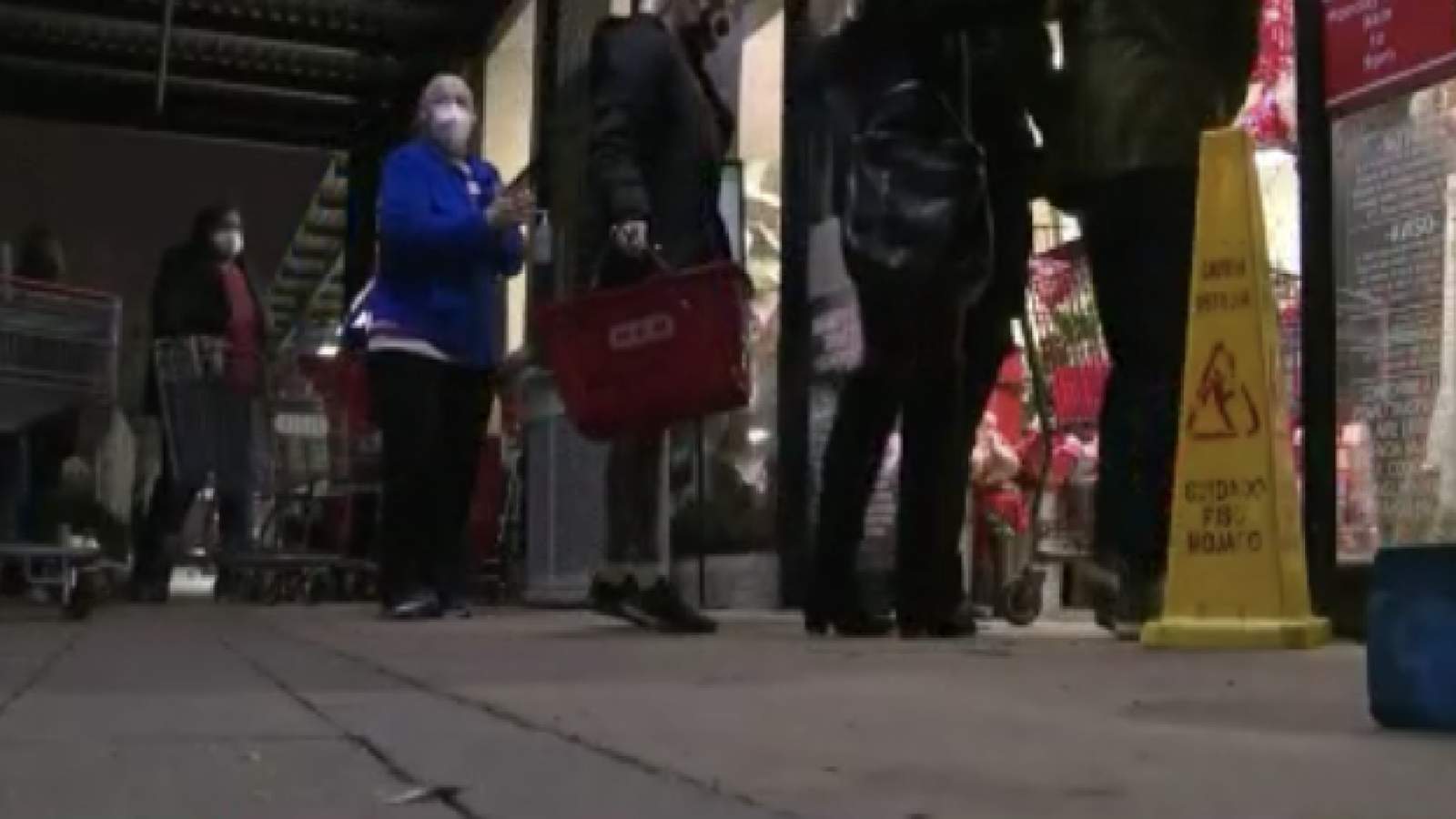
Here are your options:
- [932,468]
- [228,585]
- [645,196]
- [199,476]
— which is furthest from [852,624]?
[228,585]

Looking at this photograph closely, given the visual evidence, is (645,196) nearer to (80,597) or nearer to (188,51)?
(80,597)

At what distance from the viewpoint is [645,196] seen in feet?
17.5

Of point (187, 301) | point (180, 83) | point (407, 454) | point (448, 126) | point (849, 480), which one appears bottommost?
point (849, 480)

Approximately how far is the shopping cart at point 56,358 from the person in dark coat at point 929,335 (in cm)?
297

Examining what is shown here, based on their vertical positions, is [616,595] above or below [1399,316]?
below

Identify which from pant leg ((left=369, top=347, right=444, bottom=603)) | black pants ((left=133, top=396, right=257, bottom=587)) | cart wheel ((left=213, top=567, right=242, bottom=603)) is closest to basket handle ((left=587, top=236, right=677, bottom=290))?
pant leg ((left=369, top=347, right=444, bottom=603))

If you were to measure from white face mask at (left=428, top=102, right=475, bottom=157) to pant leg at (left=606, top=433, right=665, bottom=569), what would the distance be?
156cm

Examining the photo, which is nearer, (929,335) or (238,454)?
(929,335)

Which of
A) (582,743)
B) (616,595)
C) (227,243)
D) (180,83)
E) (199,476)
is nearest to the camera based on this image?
(582,743)

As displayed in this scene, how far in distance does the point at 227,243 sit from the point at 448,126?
10.8 ft

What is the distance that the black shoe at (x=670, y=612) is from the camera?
538cm

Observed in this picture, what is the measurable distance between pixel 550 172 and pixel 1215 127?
5.47 metres

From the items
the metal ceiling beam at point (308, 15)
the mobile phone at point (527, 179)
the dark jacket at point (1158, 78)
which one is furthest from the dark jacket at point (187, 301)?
the dark jacket at point (1158, 78)

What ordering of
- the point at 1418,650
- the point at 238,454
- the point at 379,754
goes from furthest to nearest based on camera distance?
the point at 238,454
the point at 1418,650
the point at 379,754
